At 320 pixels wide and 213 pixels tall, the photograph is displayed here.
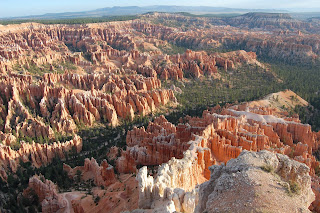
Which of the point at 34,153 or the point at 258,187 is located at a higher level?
the point at 258,187

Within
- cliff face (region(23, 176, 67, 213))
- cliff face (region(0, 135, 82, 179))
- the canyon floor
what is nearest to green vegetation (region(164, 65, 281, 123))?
the canyon floor

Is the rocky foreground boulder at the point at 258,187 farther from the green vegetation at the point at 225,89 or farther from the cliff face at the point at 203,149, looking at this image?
the green vegetation at the point at 225,89

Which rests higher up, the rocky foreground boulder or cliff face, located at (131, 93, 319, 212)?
the rocky foreground boulder

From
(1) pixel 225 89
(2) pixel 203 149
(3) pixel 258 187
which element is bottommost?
(1) pixel 225 89

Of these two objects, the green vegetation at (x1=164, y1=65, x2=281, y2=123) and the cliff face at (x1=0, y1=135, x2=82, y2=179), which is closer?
the cliff face at (x1=0, y1=135, x2=82, y2=179)

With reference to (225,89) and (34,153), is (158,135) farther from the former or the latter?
(225,89)

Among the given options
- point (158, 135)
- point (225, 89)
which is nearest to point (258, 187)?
point (158, 135)

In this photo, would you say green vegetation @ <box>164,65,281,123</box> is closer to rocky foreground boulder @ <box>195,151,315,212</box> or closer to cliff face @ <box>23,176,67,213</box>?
cliff face @ <box>23,176,67,213</box>

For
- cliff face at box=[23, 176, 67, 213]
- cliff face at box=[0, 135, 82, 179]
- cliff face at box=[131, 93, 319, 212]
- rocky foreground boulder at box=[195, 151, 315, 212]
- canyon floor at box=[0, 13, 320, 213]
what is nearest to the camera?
rocky foreground boulder at box=[195, 151, 315, 212]

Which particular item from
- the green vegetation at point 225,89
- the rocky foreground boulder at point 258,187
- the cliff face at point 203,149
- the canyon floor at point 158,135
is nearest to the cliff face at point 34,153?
the canyon floor at point 158,135

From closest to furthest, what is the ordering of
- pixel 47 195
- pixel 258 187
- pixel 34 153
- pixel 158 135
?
1. pixel 258 187
2. pixel 47 195
3. pixel 158 135
4. pixel 34 153

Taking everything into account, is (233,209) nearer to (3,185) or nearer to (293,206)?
(293,206)
